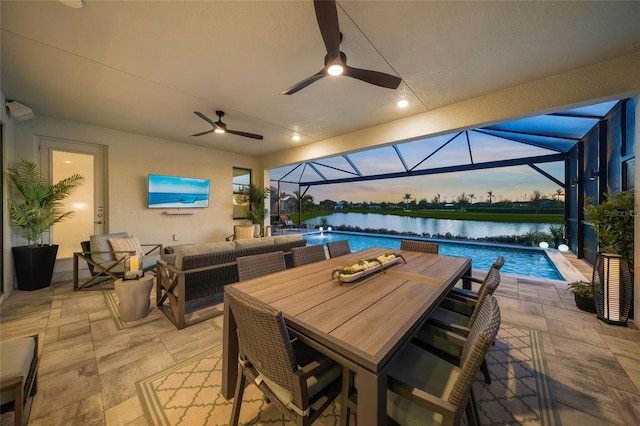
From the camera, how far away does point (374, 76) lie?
6.75 ft

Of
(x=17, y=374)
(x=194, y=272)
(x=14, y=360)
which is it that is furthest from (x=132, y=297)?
(x=17, y=374)

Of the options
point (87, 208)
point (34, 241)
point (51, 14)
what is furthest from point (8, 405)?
point (87, 208)

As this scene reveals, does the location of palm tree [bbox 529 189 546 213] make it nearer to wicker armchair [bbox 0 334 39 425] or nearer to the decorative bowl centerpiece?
the decorative bowl centerpiece

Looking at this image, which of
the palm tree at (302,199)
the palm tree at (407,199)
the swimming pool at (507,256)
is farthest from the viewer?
the palm tree at (302,199)

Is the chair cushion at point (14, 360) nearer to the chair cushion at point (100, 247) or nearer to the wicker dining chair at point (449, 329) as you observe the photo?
the wicker dining chair at point (449, 329)

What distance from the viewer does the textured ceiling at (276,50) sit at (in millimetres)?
1773

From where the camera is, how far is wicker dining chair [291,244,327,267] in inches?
92.0

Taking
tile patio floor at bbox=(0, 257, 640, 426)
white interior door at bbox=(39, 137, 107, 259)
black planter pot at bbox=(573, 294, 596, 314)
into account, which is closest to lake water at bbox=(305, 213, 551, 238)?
tile patio floor at bbox=(0, 257, 640, 426)

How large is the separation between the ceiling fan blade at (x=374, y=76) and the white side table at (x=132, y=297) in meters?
3.08

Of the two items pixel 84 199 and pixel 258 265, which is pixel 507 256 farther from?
pixel 84 199

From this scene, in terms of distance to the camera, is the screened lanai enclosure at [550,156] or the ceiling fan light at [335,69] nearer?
the ceiling fan light at [335,69]

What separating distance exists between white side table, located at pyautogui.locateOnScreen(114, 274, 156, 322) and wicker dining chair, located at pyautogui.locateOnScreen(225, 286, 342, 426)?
203cm

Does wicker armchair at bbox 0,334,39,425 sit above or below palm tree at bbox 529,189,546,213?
below

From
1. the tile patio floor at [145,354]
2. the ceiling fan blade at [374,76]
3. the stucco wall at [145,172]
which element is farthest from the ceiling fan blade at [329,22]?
the stucco wall at [145,172]
